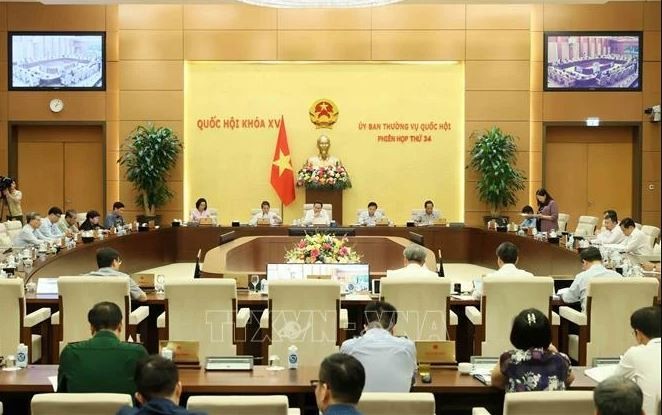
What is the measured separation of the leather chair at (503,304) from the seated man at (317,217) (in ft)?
21.9

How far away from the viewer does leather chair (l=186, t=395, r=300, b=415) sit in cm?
283

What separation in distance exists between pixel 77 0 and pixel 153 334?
766 centimetres

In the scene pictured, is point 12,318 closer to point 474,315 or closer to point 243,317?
point 243,317

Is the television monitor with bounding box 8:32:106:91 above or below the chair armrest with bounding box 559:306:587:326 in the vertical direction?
above

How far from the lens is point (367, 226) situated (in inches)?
503

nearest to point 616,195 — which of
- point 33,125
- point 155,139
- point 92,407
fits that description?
point 155,139

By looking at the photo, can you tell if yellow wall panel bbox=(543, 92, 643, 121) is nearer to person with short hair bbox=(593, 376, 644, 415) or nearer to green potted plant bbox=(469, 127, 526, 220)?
green potted plant bbox=(469, 127, 526, 220)

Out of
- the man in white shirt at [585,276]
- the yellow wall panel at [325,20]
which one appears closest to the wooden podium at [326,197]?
the yellow wall panel at [325,20]

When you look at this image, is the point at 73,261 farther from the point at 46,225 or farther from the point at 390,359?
the point at 390,359

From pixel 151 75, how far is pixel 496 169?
6.04m

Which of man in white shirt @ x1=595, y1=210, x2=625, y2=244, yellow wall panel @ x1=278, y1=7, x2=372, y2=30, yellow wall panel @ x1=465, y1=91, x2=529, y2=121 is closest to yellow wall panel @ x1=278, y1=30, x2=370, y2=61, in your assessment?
yellow wall panel @ x1=278, y1=7, x2=372, y2=30

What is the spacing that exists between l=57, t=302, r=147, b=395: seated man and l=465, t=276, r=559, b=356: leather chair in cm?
290

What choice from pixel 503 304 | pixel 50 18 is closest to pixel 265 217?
pixel 50 18

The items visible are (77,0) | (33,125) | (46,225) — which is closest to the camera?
(46,225)
